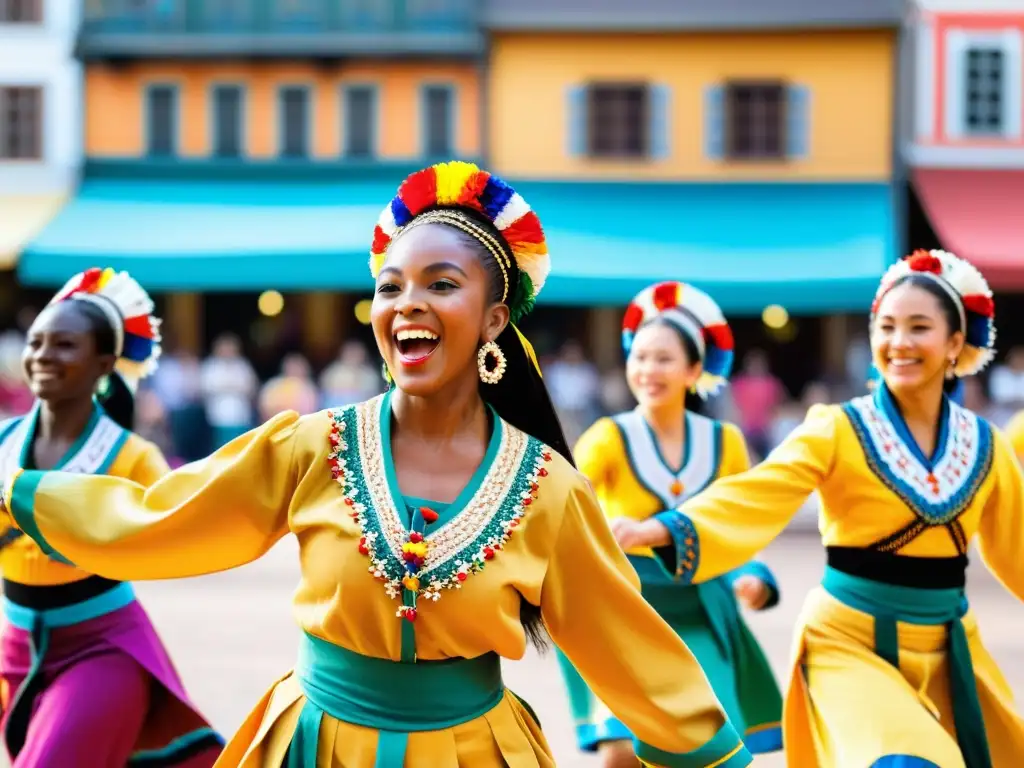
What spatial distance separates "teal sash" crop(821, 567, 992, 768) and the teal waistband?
2.29 meters

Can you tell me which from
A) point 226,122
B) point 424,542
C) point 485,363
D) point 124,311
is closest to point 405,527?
point 424,542

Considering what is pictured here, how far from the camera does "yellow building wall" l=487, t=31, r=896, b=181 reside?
20641 millimetres

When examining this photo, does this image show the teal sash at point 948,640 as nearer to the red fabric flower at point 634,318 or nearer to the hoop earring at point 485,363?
the hoop earring at point 485,363

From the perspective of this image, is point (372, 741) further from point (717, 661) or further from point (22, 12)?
A: point (22, 12)

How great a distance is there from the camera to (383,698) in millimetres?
2973

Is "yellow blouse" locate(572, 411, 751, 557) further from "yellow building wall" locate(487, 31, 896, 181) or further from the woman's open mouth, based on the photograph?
"yellow building wall" locate(487, 31, 896, 181)

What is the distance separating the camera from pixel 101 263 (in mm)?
18844

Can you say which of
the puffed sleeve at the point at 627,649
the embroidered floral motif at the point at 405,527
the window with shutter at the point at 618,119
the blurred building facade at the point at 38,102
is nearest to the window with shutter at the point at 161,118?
the blurred building facade at the point at 38,102

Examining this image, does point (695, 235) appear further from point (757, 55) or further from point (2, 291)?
point (2, 291)

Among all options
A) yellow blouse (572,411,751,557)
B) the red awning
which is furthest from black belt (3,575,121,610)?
the red awning

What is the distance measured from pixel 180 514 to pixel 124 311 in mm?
1963

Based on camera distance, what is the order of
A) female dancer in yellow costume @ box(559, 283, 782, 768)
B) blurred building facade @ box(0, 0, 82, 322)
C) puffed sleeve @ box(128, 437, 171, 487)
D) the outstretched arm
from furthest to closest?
1. blurred building facade @ box(0, 0, 82, 322)
2. female dancer in yellow costume @ box(559, 283, 782, 768)
3. puffed sleeve @ box(128, 437, 171, 487)
4. the outstretched arm

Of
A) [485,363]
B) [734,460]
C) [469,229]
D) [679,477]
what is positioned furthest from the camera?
[734,460]

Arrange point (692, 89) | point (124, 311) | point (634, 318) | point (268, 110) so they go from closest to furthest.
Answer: point (124, 311) → point (634, 318) → point (692, 89) → point (268, 110)
